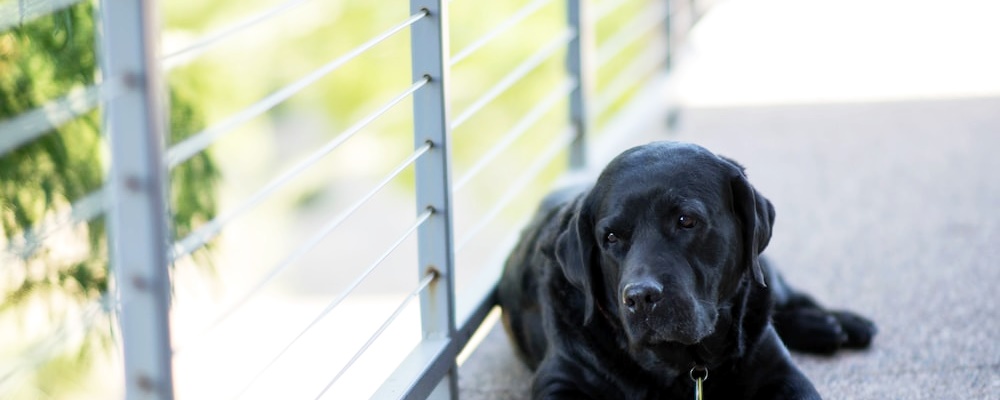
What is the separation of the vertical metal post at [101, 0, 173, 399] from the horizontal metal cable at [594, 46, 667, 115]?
3748mm

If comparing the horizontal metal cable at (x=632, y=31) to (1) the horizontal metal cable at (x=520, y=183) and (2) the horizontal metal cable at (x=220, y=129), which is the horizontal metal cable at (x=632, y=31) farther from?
(2) the horizontal metal cable at (x=220, y=129)

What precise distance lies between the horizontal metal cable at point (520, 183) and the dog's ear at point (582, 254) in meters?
0.60

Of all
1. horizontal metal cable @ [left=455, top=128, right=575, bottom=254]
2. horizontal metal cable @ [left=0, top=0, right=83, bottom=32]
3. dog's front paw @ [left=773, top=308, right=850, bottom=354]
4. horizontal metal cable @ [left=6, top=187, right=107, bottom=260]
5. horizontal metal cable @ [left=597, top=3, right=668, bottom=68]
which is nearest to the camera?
horizontal metal cable @ [left=6, top=187, right=107, bottom=260]

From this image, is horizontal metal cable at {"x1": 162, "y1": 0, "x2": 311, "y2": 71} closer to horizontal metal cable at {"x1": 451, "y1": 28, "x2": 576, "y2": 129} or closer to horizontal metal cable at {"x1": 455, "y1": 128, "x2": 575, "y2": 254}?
horizontal metal cable at {"x1": 451, "y1": 28, "x2": 576, "y2": 129}

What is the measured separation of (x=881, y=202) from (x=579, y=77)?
123 cm

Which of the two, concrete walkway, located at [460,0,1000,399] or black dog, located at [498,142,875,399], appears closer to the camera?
black dog, located at [498,142,875,399]

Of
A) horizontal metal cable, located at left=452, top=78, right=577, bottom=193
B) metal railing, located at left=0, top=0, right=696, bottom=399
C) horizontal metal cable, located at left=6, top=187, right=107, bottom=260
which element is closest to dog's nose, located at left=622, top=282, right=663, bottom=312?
metal railing, located at left=0, top=0, right=696, bottom=399

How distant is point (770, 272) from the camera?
3146 mm

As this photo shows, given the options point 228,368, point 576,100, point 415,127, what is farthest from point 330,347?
point 415,127

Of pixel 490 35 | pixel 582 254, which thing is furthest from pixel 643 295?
pixel 490 35

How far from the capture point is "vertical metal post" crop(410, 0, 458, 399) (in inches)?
112

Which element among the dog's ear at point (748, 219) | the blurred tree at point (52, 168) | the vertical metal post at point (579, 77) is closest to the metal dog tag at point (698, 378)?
the dog's ear at point (748, 219)

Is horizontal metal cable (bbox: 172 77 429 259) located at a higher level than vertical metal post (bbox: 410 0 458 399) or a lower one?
higher

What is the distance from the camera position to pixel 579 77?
4.79 m
